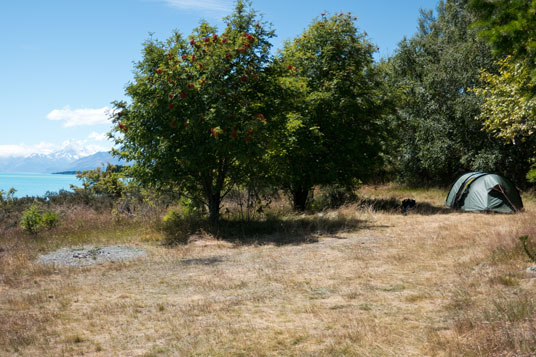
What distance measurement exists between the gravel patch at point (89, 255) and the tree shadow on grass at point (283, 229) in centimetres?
290

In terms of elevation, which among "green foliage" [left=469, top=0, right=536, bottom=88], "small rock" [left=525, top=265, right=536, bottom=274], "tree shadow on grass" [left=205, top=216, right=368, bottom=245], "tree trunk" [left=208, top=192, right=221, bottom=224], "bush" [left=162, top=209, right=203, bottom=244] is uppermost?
"green foliage" [left=469, top=0, right=536, bottom=88]

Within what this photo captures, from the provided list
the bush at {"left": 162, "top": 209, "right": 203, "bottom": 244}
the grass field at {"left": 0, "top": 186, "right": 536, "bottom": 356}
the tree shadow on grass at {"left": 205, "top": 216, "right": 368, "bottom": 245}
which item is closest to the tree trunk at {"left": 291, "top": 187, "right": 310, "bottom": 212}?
the tree shadow on grass at {"left": 205, "top": 216, "right": 368, "bottom": 245}

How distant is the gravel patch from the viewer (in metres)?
10.5

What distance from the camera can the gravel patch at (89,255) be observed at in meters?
10.5

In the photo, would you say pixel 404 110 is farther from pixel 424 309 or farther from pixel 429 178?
pixel 424 309

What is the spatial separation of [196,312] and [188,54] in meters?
9.56

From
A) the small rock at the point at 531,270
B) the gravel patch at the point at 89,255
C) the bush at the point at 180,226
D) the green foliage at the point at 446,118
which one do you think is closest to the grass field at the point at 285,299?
the small rock at the point at 531,270

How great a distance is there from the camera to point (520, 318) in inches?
197

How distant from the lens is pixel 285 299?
23.1ft

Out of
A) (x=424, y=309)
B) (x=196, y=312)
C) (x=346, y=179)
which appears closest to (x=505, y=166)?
(x=346, y=179)

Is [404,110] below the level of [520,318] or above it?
above

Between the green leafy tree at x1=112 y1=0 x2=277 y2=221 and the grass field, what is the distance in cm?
265

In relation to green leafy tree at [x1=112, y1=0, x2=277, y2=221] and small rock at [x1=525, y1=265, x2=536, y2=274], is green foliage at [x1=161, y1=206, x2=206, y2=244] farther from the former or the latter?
small rock at [x1=525, y1=265, x2=536, y2=274]

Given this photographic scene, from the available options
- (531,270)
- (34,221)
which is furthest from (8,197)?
(531,270)
